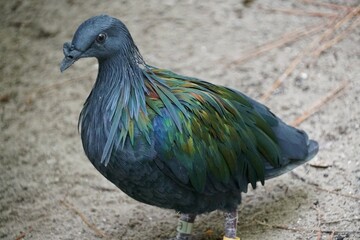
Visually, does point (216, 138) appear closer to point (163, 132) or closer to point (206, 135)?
point (206, 135)

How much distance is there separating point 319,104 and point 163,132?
77.3 inches

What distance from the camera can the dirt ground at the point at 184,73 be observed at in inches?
197

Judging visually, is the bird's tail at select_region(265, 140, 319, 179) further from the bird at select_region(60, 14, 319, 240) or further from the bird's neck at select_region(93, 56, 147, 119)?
the bird's neck at select_region(93, 56, 147, 119)

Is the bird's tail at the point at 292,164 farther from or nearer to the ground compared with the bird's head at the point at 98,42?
nearer to the ground

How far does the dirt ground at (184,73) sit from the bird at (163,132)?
595 mm

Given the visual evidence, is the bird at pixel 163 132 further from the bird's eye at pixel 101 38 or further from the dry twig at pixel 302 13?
the dry twig at pixel 302 13

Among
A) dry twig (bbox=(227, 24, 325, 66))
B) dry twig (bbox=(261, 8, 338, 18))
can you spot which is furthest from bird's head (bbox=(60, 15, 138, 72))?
dry twig (bbox=(261, 8, 338, 18))

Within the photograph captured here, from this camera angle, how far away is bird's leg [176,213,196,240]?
4.76 meters

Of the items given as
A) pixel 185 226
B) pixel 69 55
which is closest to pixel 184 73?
pixel 185 226

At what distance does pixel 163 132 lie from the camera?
4074mm

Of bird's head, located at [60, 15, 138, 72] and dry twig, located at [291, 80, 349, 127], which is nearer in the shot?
bird's head, located at [60, 15, 138, 72]

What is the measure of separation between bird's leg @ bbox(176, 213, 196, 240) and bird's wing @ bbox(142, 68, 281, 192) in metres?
0.48

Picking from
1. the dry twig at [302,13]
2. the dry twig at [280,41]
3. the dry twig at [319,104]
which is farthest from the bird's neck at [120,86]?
the dry twig at [302,13]

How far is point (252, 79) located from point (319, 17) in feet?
2.87
